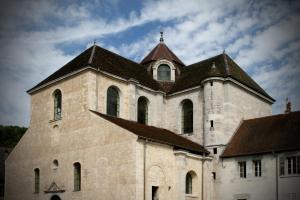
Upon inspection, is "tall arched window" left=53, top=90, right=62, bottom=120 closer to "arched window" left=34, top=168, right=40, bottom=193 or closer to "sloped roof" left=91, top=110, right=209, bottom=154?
"arched window" left=34, top=168, right=40, bottom=193

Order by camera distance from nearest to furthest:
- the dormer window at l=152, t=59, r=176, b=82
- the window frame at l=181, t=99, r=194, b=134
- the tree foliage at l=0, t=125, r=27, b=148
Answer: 1. the window frame at l=181, t=99, r=194, b=134
2. the dormer window at l=152, t=59, r=176, b=82
3. the tree foliage at l=0, t=125, r=27, b=148

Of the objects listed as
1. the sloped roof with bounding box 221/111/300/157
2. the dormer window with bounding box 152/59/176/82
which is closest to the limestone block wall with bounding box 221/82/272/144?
the sloped roof with bounding box 221/111/300/157

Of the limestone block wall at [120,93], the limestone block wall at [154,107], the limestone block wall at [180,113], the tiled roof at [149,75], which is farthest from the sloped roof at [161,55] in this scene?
the limestone block wall at [120,93]

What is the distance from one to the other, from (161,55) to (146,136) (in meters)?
13.8

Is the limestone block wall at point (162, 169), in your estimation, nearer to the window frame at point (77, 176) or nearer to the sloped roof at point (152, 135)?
the sloped roof at point (152, 135)

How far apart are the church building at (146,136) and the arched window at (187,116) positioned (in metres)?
0.08

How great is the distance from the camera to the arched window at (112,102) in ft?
96.8

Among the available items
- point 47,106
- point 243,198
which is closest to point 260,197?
point 243,198

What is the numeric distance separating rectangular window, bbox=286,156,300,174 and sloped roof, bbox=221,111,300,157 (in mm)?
633

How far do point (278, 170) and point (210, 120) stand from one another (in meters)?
6.27

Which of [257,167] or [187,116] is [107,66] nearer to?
[187,116]

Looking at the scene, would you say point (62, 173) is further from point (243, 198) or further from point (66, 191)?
point (243, 198)

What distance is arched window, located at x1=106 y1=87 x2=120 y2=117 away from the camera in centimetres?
2950

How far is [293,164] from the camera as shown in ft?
85.3
